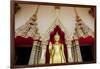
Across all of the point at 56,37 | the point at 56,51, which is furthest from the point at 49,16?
the point at 56,51

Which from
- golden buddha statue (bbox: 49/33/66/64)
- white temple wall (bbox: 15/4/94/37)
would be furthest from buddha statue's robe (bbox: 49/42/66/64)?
white temple wall (bbox: 15/4/94/37)

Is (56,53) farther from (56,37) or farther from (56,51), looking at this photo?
(56,37)

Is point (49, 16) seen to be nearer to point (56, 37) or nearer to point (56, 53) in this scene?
point (56, 37)

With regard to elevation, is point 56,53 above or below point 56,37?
below

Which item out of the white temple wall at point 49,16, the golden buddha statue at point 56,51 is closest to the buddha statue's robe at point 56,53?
the golden buddha statue at point 56,51

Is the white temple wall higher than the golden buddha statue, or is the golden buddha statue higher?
the white temple wall

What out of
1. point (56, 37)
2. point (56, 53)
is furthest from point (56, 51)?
point (56, 37)

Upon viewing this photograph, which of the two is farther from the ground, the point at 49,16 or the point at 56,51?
the point at 49,16

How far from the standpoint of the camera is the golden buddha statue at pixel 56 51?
1.49 metres

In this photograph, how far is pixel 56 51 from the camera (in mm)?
1505

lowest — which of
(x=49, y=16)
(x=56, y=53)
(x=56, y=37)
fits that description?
(x=56, y=53)

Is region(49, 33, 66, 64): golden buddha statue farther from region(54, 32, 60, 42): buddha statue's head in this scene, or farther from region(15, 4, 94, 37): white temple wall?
region(15, 4, 94, 37): white temple wall

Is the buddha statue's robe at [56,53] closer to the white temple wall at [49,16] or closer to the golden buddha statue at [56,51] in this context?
the golden buddha statue at [56,51]

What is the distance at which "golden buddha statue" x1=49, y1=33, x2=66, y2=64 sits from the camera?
1492 millimetres
